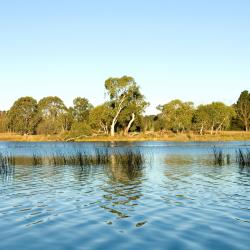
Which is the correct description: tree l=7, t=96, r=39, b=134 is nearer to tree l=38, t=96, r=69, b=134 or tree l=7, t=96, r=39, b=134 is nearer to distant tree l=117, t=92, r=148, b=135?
tree l=38, t=96, r=69, b=134

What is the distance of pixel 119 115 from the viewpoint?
8900cm

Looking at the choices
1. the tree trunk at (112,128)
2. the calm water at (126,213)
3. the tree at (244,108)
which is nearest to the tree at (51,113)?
the tree trunk at (112,128)

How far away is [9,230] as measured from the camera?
1037 centimetres

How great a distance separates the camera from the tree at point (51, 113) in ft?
342

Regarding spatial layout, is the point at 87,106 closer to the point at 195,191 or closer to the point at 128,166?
the point at 128,166

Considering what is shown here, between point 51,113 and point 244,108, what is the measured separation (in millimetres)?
56283

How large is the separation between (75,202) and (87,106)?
90.6 m

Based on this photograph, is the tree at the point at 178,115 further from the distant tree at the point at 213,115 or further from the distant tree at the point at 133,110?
the distant tree at the point at 133,110

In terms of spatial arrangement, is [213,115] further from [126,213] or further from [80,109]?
[126,213]

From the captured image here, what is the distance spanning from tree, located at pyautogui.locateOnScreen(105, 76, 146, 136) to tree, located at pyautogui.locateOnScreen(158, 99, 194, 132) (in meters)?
10.0

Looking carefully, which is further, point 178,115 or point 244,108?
point 244,108

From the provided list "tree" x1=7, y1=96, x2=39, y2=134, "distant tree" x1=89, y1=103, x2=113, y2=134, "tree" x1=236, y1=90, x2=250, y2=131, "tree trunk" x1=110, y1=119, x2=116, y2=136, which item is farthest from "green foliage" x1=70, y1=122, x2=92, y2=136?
"tree" x1=236, y1=90, x2=250, y2=131

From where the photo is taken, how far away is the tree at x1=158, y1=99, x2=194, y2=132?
300ft

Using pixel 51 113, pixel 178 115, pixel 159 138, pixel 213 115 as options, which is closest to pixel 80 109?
pixel 51 113
